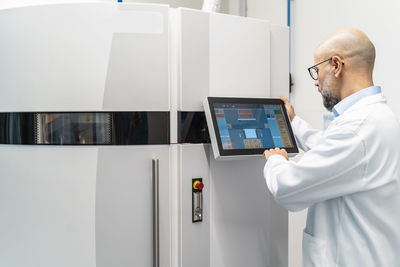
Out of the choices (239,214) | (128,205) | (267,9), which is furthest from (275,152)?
(267,9)

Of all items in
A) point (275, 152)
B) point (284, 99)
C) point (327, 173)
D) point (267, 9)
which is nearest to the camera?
point (327, 173)

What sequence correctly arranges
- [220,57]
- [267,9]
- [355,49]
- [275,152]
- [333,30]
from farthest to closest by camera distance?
[267,9] < [333,30] < [220,57] < [275,152] < [355,49]

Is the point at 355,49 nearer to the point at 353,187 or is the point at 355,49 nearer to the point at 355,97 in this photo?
the point at 355,97

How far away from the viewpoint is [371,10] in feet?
6.06

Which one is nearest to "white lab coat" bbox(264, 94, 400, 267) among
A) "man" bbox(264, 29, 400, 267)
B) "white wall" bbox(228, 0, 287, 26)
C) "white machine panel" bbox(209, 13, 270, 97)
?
"man" bbox(264, 29, 400, 267)

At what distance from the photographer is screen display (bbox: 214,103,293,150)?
1385 millimetres

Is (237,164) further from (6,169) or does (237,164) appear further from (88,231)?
(6,169)

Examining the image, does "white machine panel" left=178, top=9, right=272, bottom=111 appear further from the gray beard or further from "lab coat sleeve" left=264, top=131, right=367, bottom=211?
"lab coat sleeve" left=264, top=131, right=367, bottom=211

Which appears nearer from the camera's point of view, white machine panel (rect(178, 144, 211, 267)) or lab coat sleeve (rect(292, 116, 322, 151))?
white machine panel (rect(178, 144, 211, 267))

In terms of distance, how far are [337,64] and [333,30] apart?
3.12 feet

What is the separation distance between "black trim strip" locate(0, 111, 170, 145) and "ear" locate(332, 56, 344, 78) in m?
0.63

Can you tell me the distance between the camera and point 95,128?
1374 millimetres

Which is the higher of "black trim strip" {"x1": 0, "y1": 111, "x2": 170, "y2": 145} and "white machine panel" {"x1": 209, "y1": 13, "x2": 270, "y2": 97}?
"white machine panel" {"x1": 209, "y1": 13, "x2": 270, "y2": 97}

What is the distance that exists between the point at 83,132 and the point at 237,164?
0.64 metres
